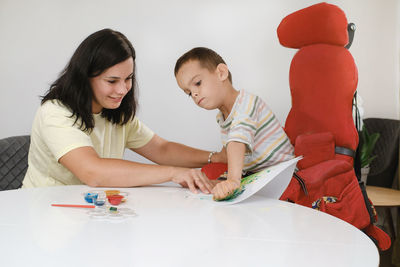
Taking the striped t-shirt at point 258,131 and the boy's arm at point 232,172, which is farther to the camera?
the striped t-shirt at point 258,131

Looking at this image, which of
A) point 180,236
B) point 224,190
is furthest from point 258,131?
point 180,236

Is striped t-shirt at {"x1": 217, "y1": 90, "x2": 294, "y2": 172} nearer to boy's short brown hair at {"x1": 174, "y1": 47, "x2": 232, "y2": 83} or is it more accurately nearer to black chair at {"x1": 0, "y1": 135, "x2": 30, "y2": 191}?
boy's short brown hair at {"x1": 174, "y1": 47, "x2": 232, "y2": 83}

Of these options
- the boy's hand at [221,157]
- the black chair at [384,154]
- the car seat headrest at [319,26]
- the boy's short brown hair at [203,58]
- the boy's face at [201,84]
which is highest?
the car seat headrest at [319,26]

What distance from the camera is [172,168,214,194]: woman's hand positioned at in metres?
1.34

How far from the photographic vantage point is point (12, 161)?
2.38 metres

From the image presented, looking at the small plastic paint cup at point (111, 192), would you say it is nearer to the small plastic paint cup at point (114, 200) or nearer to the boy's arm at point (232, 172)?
the small plastic paint cup at point (114, 200)

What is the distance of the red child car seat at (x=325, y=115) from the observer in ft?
5.06

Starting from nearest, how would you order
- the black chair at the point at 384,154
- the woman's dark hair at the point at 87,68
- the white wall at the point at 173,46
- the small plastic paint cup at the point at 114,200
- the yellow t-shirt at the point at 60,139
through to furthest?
1. the small plastic paint cup at the point at 114,200
2. the yellow t-shirt at the point at 60,139
3. the woman's dark hair at the point at 87,68
4. the white wall at the point at 173,46
5. the black chair at the point at 384,154

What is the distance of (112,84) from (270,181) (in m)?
0.69

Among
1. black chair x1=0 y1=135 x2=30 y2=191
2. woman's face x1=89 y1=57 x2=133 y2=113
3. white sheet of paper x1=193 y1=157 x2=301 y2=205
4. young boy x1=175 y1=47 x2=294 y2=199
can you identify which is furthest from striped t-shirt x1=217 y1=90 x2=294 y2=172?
black chair x1=0 y1=135 x2=30 y2=191

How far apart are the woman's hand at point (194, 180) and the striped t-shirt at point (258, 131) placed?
0.23 m

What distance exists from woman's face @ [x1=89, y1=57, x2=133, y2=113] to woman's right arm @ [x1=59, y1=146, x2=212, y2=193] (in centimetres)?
27

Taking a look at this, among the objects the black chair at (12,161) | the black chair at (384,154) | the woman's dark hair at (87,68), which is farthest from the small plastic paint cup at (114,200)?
the black chair at (384,154)

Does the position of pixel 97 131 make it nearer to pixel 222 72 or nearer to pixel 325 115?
pixel 222 72
